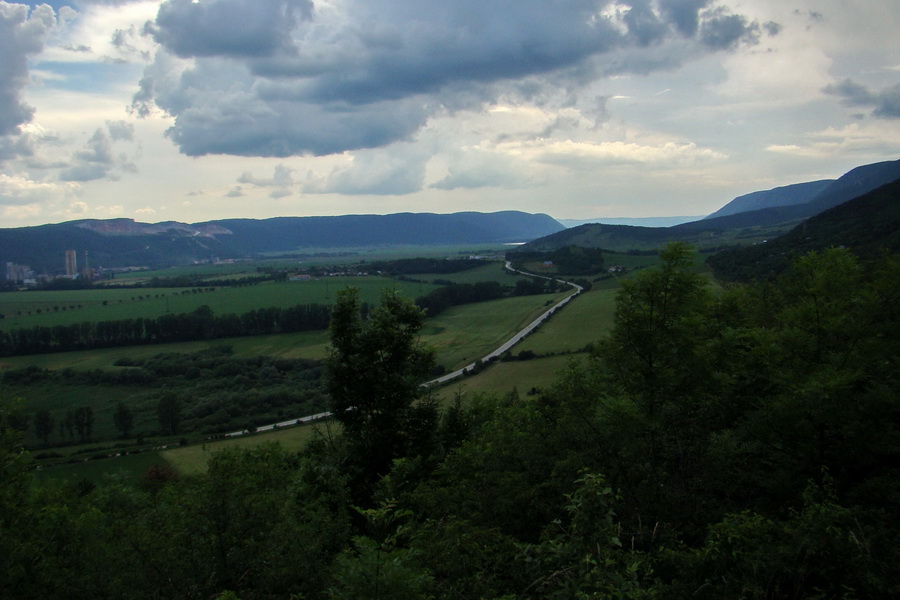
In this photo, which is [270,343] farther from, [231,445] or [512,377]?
[512,377]

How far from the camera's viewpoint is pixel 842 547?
26.8 ft

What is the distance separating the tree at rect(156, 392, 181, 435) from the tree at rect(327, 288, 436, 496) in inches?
2021

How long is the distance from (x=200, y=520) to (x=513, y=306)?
104 m

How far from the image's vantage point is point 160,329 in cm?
11131

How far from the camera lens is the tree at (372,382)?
19594 mm

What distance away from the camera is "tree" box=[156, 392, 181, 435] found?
62469 millimetres

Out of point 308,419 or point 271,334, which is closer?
point 308,419

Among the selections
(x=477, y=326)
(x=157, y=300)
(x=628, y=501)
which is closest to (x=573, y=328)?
(x=477, y=326)

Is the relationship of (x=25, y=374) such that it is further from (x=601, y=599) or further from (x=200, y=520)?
(x=601, y=599)

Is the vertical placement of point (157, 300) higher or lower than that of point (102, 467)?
higher

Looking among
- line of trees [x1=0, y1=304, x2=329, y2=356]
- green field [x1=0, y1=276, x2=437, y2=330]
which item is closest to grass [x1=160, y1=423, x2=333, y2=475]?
line of trees [x1=0, y1=304, x2=329, y2=356]

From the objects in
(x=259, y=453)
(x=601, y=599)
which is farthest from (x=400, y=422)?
(x=601, y=599)

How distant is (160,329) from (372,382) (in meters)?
107

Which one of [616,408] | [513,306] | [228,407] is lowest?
[228,407]
